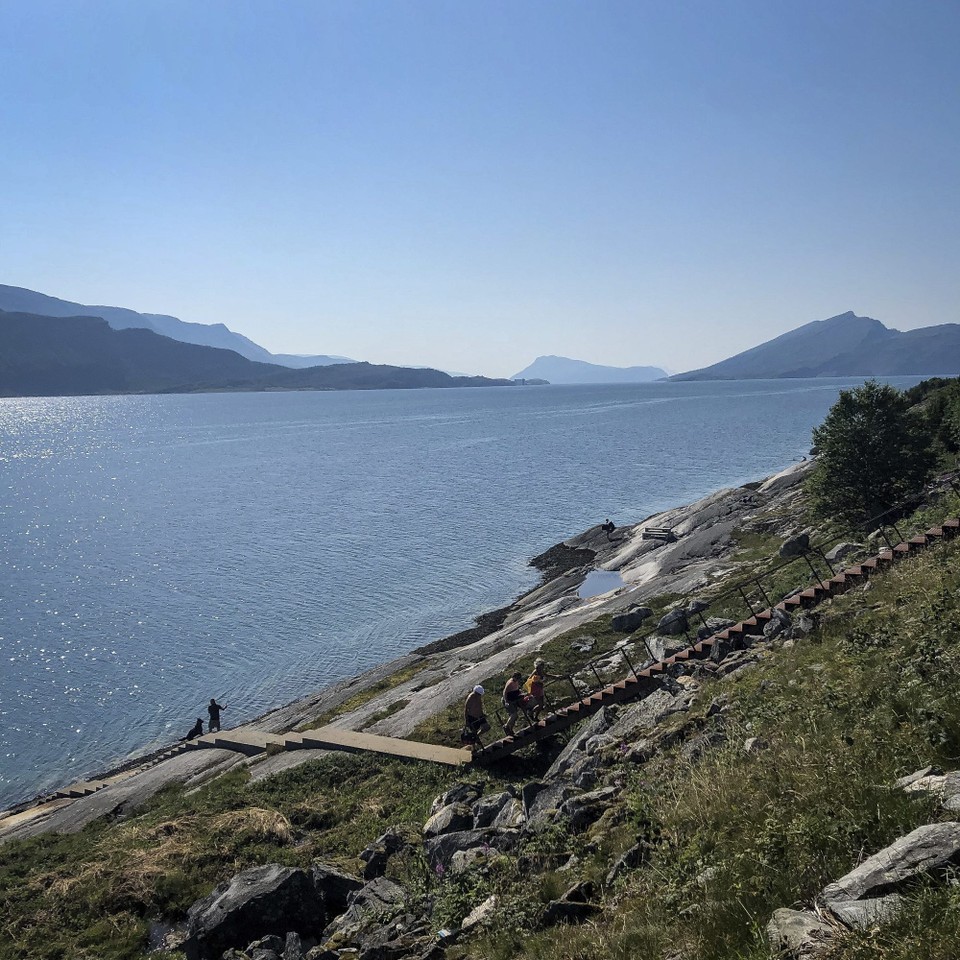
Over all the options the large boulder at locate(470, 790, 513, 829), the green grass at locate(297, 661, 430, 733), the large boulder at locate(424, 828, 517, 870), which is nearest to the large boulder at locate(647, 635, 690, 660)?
the large boulder at locate(470, 790, 513, 829)

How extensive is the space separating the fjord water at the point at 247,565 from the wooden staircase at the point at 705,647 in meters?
24.4

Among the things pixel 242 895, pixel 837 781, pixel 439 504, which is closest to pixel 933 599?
pixel 837 781

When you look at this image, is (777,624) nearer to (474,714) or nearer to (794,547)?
(474,714)

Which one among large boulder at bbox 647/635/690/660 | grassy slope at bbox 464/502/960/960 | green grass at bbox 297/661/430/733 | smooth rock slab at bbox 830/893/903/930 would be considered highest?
smooth rock slab at bbox 830/893/903/930

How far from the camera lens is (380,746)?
24859mm

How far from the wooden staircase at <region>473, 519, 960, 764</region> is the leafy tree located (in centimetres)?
1804

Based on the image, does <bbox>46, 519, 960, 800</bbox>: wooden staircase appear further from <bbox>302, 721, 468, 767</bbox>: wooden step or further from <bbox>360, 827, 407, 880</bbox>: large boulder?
<bbox>360, 827, 407, 880</bbox>: large boulder

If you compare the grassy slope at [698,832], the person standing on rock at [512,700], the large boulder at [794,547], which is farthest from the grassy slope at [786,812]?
the large boulder at [794,547]

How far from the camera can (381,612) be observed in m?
55.2

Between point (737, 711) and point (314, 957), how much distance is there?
881 centimetres

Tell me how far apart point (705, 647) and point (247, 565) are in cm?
5565

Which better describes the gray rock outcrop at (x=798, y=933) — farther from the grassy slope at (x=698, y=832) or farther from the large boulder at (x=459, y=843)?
the large boulder at (x=459, y=843)

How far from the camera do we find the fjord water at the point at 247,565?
4284cm

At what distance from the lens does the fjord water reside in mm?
42844
